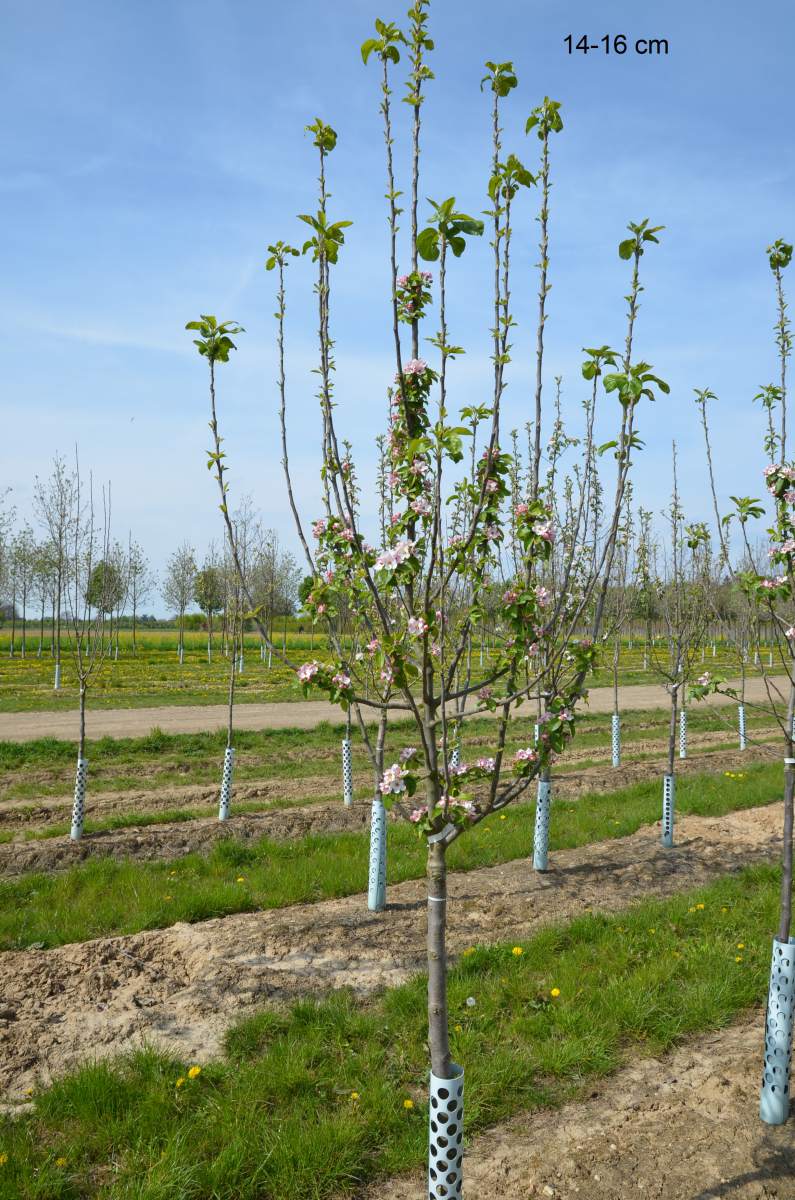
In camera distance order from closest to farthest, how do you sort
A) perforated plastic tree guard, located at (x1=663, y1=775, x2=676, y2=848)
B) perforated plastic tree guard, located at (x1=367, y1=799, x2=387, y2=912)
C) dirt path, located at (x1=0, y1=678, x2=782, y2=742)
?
perforated plastic tree guard, located at (x1=367, y1=799, x2=387, y2=912)
perforated plastic tree guard, located at (x1=663, y1=775, x2=676, y2=848)
dirt path, located at (x1=0, y1=678, x2=782, y2=742)

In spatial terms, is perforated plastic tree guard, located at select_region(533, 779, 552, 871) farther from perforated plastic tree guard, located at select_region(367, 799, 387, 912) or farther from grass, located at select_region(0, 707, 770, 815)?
grass, located at select_region(0, 707, 770, 815)

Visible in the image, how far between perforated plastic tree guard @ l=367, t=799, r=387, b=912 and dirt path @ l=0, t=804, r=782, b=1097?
0.53 ft

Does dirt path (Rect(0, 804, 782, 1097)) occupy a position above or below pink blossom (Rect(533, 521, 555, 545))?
below

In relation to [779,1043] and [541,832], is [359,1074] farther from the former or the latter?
[541,832]

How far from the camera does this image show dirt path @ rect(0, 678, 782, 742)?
649 inches

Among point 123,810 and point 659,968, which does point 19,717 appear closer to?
point 123,810

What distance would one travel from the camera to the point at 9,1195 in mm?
3328

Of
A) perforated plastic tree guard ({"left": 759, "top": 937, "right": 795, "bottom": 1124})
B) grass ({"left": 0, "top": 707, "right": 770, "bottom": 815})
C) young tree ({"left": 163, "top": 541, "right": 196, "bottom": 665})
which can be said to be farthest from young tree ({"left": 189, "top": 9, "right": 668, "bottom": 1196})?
young tree ({"left": 163, "top": 541, "right": 196, "bottom": 665})

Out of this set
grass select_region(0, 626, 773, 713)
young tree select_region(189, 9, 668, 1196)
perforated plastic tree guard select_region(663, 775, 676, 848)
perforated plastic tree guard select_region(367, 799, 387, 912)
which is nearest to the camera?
young tree select_region(189, 9, 668, 1196)

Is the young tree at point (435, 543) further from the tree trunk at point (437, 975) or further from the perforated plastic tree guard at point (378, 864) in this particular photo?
the perforated plastic tree guard at point (378, 864)

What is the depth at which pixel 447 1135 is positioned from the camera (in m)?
2.97

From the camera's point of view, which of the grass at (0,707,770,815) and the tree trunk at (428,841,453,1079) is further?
the grass at (0,707,770,815)

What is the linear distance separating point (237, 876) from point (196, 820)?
2637 mm

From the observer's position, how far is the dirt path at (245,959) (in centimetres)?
471
